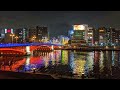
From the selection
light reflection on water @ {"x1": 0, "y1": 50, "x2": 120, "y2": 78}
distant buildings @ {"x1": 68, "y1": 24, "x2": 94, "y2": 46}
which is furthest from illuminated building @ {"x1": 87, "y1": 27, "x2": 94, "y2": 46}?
light reflection on water @ {"x1": 0, "y1": 50, "x2": 120, "y2": 78}

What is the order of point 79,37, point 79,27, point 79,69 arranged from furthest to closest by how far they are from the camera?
point 79,27 < point 79,37 < point 79,69

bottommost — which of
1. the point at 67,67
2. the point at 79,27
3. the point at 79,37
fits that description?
the point at 67,67

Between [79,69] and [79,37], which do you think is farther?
[79,37]

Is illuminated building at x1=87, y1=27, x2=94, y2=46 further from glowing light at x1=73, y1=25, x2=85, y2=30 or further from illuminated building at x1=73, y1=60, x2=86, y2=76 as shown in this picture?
illuminated building at x1=73, y1=60, x2=86, y2=76

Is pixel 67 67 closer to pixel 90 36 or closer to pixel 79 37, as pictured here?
pixel 79 37

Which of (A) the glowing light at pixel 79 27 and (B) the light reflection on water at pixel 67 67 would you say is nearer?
(B) the light reflection on water at pixel 67 67

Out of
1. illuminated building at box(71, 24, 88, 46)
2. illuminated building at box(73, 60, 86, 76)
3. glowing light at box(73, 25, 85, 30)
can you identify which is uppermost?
glowing light at box(73, 25, 85, 30)

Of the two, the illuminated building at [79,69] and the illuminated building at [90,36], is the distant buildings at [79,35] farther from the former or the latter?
the illuminated building at [79,69]

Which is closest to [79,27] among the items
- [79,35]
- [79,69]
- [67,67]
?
[79,35]

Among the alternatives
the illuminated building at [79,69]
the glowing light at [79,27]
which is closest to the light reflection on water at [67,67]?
the illuminated building at [79,69]

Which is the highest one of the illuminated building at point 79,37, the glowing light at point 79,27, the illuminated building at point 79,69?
the glowing light at point 79,27

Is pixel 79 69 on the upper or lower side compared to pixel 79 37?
lower

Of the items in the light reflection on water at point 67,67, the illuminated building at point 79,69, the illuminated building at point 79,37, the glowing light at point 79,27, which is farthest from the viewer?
the glowing light at point 79,27
